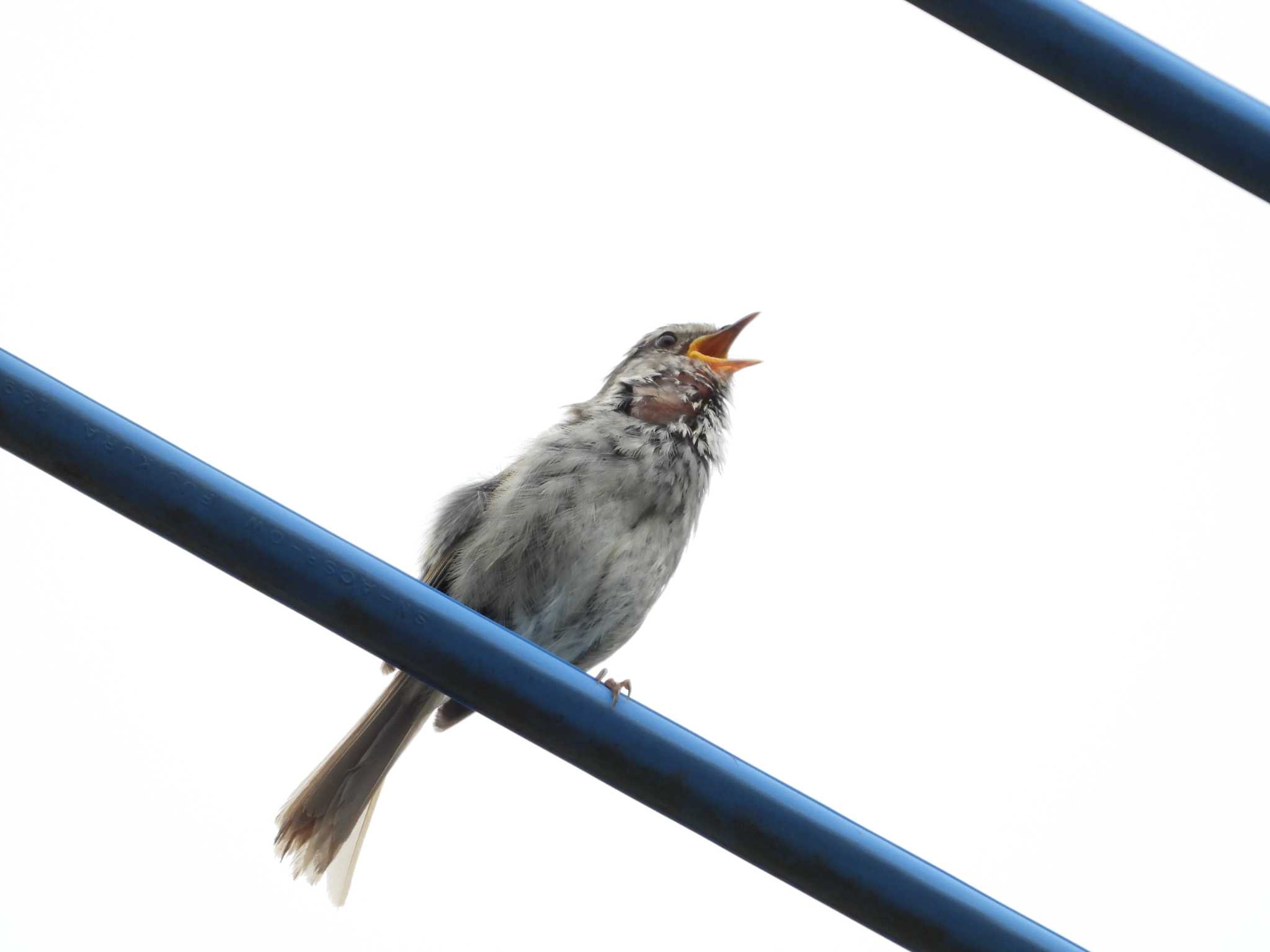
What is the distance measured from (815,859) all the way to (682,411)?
2906 millimetres

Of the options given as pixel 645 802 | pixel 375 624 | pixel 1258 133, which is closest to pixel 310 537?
pixel 375 624

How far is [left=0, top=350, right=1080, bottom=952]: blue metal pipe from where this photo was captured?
7.23ft

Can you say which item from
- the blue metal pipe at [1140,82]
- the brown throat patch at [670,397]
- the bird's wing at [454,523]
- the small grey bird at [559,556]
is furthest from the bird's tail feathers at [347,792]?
the blue metal pipe at [1140,82]

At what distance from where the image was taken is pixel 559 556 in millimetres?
4629

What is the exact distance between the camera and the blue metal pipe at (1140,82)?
254cm

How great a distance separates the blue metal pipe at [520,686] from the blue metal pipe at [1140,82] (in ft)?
4.87

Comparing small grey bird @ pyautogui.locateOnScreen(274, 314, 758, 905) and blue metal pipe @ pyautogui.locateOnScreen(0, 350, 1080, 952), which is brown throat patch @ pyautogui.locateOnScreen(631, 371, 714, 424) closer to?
small grey bird @ pyautogui.locateOnScreen(274, 314, 758, 905)

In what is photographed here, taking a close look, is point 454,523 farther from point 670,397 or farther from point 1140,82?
point 1140,82

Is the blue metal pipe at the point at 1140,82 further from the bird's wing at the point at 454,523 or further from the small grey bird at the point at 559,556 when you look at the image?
the bird's wing at the point at 454,523

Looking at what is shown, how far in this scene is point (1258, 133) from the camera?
2.52 metres

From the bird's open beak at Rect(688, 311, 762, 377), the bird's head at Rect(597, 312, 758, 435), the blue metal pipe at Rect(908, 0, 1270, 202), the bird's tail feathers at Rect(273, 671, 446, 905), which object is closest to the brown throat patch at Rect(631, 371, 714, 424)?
the bird's head at Rect(597, 312, 758, 435)

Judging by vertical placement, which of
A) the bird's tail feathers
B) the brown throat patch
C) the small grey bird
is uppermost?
the brown throat patch

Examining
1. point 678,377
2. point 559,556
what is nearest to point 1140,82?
point 559,556

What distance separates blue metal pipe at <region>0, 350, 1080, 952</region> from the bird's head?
2649mm
